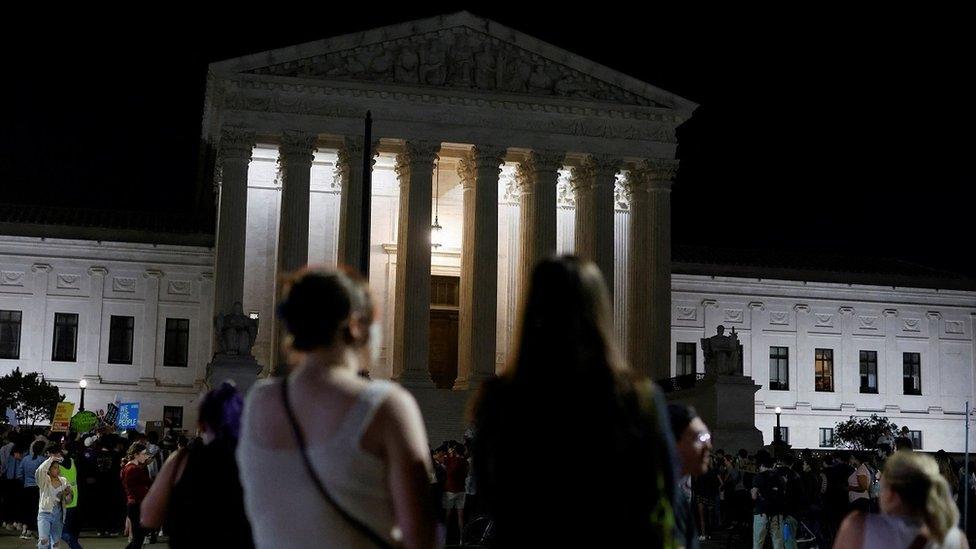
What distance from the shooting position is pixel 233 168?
4244cm

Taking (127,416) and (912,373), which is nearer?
(127,416)

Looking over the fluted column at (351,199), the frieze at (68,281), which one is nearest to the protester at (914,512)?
the fluted column at (351,199)

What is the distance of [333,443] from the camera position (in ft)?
13.2

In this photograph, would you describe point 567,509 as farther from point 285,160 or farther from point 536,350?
point 285,160

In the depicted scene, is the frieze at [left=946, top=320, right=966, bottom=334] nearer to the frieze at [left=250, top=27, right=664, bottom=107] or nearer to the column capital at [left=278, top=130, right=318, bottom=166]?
the frieze at [left=250, top=27, right=664, bottom=107]

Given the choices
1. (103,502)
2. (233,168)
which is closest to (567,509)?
(103,502)

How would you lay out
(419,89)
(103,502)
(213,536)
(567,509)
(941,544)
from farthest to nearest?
(419,89), (103,502), (213,536), (941,544), (567,509)

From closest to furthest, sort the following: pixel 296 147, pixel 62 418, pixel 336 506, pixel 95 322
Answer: pixel 336 506
pixel 62 418
pixel 296 147
pixel 95 322

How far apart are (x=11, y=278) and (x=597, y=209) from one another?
24737 millimetres

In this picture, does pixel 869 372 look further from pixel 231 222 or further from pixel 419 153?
pixel 231 222

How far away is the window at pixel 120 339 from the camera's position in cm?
5288

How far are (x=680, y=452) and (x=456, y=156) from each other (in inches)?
1616

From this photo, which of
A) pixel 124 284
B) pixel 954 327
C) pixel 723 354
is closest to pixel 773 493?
Answer: pixel 723 354

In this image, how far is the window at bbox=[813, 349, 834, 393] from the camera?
61.9m
